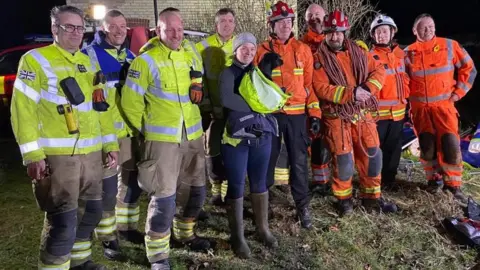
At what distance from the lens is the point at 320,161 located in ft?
17.1

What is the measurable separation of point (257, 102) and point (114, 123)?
121 cm

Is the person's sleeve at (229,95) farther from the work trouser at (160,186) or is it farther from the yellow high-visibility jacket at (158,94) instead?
the work trouser at (160,186)

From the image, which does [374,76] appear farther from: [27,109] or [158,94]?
[27,109]

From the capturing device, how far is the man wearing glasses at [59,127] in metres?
2.85

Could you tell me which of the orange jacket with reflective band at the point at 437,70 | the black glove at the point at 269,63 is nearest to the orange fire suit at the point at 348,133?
the black glove at the point at 269,63

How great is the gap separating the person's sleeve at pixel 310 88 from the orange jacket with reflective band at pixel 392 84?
32.4 inches

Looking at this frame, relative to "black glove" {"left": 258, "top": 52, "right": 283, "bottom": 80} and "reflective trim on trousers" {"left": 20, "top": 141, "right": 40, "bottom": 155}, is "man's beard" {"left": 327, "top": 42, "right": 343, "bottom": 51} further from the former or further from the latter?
"reflective trim on trousers" {"left": 20, "top": 141, "right": 40, "bottom": 155}

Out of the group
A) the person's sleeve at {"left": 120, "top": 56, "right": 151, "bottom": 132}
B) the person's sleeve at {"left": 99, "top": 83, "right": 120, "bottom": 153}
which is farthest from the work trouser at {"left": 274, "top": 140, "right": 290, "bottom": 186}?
the person's sleeve at {"left": 99, "top": 83, "right": 120, "bottom": 153}

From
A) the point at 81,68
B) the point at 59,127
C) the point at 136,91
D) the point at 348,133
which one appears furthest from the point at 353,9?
the point at 59,127

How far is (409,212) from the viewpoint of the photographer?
4.64 meters

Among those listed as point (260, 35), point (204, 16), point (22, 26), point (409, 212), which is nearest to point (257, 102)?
point (409, 212)

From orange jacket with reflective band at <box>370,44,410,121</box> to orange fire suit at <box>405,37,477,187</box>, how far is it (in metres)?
0.17

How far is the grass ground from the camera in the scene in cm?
374

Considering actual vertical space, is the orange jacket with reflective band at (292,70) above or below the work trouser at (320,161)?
above
